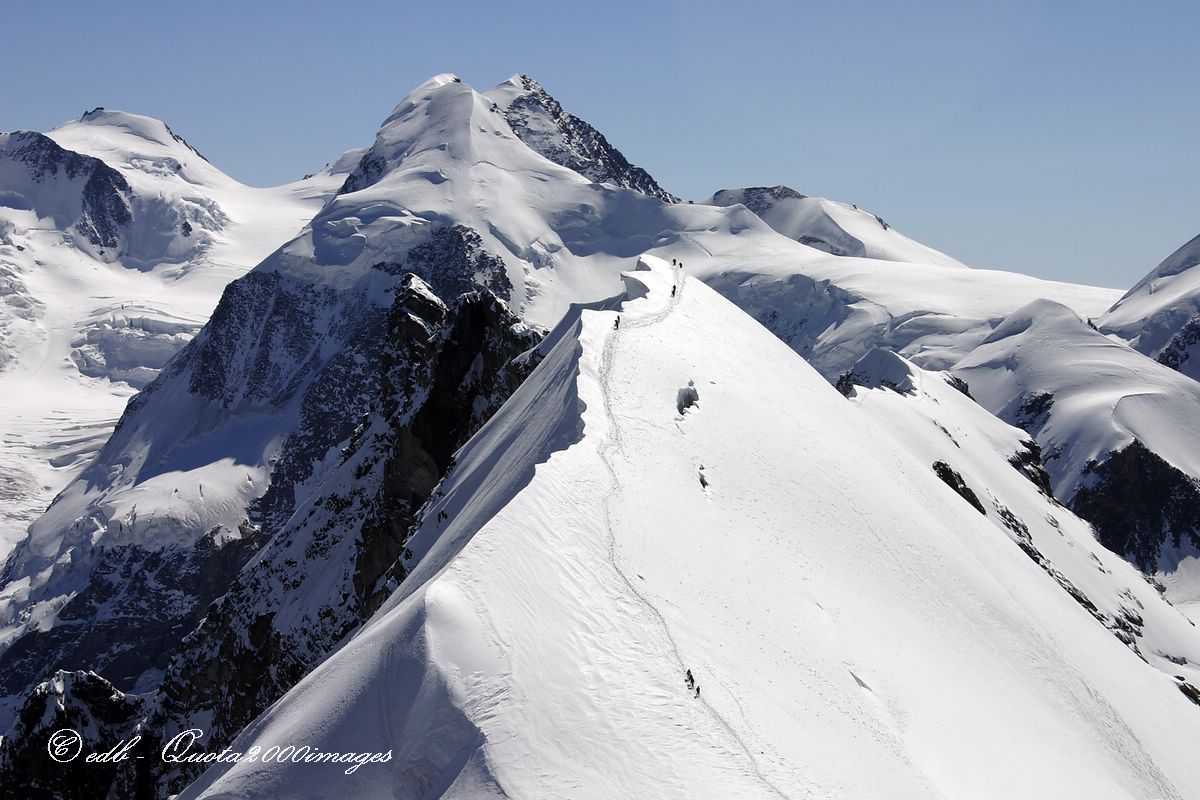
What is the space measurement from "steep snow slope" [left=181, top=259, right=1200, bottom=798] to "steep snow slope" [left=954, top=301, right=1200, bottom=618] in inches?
2915

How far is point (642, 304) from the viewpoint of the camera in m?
55.2

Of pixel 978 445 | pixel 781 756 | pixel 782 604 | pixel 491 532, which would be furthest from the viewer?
pixel 978 445

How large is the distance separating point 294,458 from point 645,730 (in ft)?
496

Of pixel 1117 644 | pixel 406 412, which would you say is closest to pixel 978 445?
pixel 1117 644

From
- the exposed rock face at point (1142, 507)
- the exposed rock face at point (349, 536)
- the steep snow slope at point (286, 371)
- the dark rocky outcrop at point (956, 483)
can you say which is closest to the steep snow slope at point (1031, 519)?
the dark rocky outcrop at point (956, 483)

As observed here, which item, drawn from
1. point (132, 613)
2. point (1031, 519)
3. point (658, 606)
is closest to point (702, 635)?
point (658, 606)

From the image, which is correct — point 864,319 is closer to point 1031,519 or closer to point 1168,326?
point 1168,326

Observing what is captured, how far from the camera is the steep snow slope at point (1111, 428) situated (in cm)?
11650

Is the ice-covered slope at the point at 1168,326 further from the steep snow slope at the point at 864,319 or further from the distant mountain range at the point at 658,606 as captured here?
the distant mountain range at the point at 658,606

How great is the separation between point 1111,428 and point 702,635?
118 meters

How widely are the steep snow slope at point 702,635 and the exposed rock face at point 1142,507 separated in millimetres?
73336

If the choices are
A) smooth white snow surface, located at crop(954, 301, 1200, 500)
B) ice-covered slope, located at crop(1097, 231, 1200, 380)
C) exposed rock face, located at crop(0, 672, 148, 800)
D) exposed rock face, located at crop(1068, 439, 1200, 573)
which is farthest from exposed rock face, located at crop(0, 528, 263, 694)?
ice-covered slope, located at crop(1097, 231, 1200, 380)

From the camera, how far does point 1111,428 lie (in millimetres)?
125312

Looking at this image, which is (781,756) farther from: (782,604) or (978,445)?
(978,445)
